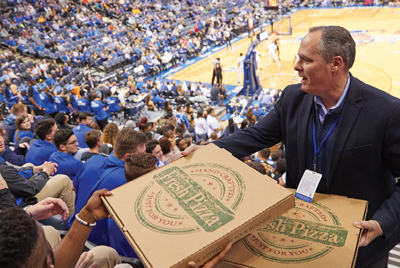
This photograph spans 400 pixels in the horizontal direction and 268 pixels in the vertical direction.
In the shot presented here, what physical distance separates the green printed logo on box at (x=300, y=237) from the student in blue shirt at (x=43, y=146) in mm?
3722

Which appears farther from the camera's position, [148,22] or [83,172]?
[148,22]

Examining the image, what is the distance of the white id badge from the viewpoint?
60.9 inches

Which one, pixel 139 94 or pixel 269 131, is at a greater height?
pixel 269 131

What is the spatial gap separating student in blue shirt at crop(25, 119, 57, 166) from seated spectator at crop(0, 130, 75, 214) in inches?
33.7

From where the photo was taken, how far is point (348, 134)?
1.59 m

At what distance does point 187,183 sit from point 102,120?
28.6 feet

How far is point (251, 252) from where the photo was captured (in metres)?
1.35

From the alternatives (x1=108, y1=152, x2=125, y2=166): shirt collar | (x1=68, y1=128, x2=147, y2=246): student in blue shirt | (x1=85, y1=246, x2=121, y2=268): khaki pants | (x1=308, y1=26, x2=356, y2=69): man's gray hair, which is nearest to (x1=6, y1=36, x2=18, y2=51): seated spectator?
(x1=68, y1=128, x2=147, y2=246): student in blue shirt

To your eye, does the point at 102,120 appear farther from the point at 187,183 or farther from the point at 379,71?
the point at 379,71

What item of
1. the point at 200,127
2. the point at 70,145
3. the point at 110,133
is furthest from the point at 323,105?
the point at 200,127

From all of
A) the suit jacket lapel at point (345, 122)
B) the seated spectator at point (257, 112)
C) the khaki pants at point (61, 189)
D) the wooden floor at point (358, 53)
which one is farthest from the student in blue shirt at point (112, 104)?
the suit jacket lapel at point (345, 122)

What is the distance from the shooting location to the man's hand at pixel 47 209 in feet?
6.48

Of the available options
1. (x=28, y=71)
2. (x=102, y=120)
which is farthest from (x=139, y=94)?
(x=28, y=71)

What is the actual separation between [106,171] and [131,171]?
75 cm
